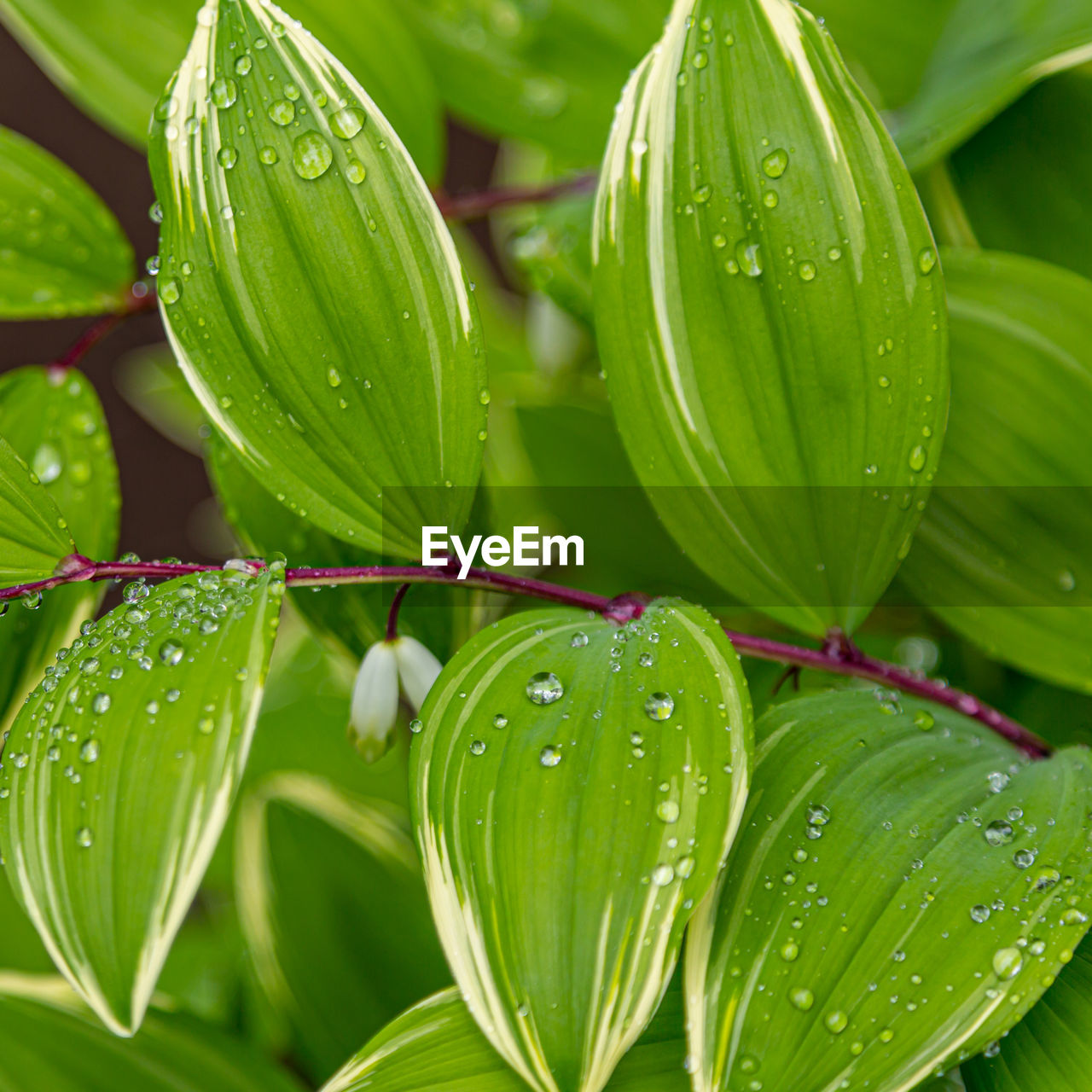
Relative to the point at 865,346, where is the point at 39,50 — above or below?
above

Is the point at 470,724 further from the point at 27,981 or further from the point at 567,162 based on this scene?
the point at 567,162

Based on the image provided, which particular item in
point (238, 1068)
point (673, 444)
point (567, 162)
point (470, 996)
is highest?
point (567, 162)

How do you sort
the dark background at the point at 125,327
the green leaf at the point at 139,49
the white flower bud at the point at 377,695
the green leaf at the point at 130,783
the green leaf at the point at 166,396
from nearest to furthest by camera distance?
1. the green leaf at the point at 130,783
2. the white flower bud at the point at 377,695
3. the green leaf at the point at 139,49
4. the green leaf at the point at 166,396
5. the dark background at the point at 125,327

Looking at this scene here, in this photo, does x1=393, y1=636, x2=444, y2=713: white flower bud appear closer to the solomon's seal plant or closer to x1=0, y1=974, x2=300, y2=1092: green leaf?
the solomon's seal plant

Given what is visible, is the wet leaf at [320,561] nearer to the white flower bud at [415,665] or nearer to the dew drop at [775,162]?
the white flower bud at [415,665]

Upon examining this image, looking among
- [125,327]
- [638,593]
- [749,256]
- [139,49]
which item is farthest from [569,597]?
[125,327]

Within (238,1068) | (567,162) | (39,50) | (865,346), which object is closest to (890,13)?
(567,162)

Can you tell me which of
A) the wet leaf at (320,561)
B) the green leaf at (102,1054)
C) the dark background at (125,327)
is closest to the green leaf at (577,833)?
the wet leaf at (320,561)
